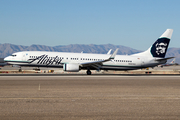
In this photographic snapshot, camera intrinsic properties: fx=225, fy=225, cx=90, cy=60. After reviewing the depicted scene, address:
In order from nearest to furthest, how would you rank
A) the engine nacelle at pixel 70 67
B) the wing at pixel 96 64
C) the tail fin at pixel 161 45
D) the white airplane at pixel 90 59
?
the engine nacelle at pixel 70 67 < the wing at pixel 96 64 < the white airplane at pixel 90 59 < the tail fin at pixel 161 45

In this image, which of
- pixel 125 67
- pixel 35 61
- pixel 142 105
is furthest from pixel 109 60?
pixel 142 105

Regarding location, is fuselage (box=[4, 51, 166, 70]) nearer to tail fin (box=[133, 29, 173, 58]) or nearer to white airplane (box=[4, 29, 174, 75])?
white airplane (box=[4, 29, 174, 75])

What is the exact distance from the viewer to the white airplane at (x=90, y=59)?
40.2 meters

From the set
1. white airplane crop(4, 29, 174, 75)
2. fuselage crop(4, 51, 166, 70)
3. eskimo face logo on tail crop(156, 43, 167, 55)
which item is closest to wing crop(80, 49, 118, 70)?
white airplane crop(4, 29, 174, 75)

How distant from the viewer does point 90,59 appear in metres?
42.1

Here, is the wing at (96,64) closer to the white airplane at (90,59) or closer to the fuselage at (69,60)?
the white airplane at (90,59)

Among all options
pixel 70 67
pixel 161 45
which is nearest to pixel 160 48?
pixel 161 45

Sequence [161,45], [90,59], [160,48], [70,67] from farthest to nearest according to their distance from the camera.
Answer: [161,45], [160,48], [90,59], [70,67]

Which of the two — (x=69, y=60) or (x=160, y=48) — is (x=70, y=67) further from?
(x=160, y=48)

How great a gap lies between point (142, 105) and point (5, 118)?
696cm

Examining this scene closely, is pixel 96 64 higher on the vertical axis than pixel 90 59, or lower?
lower

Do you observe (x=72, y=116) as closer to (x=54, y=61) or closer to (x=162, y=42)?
(x=54, y=61)

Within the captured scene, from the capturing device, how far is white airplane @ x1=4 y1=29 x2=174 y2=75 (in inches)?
1583

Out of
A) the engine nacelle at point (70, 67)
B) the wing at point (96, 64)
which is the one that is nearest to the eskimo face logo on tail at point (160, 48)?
the wing at point (96, 64)
